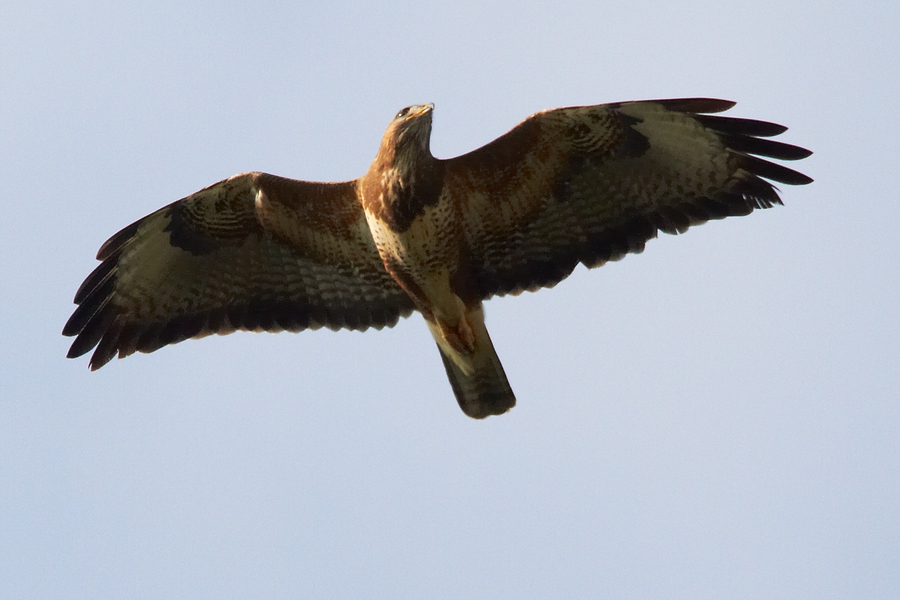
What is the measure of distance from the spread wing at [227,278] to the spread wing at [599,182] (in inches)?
34.9

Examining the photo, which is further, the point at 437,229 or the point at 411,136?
the point at 437,229

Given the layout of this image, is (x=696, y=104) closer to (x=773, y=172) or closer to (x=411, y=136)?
(x=773, y=172)

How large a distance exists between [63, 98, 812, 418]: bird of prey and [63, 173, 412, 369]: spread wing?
1 centimetres

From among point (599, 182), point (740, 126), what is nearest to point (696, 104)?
point (740, 126)

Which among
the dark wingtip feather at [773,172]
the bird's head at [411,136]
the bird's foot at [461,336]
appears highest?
the bird's head at [411,136]

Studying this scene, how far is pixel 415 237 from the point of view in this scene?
28.2ft

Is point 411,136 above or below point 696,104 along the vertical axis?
above

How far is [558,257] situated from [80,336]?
372 centimetres

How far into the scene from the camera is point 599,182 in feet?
29.3

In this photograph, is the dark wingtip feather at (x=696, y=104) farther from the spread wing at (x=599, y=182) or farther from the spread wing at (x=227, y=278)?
the spread wing at (x=227, y=278)

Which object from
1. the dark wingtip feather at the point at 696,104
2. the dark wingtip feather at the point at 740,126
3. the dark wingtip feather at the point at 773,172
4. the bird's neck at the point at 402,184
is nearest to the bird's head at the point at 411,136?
the bird's neck at the point at 402,184

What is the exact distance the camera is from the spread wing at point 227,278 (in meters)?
9.11

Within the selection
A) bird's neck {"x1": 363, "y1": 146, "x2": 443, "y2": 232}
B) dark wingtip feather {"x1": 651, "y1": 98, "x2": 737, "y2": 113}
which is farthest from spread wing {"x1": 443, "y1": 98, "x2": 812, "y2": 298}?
bird's neck {"x1": 363, "y1": 146, "x2": 443, "y2": 232}

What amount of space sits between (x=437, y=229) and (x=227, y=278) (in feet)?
6.03
